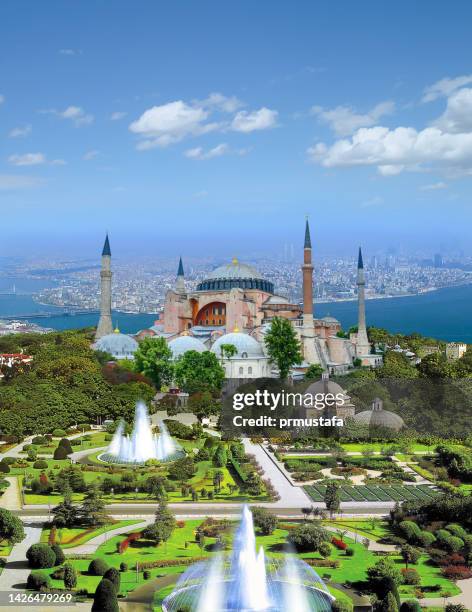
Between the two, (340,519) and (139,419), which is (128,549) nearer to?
(340,519)

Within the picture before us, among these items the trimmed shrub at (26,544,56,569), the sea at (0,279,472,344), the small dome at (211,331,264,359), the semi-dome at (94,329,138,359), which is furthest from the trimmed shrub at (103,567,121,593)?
the sea at (0,279,472,344)

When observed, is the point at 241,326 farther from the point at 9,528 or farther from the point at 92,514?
the point at 9,528

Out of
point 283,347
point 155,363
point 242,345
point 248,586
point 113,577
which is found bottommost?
point 248,586

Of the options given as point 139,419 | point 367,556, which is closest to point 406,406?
point 139,419

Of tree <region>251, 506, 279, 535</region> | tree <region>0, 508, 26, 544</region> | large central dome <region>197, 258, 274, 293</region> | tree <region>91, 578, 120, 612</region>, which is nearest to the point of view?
tree <region>91, 578, 120, 612</region>

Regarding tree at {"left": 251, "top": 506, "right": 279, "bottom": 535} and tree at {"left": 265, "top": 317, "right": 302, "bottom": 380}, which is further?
tree at {"left": 265, "top": 317, "right": 302, "bottom": 380}

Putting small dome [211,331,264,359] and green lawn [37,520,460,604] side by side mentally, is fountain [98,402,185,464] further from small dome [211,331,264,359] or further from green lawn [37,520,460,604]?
small dome [211,331,264,359]

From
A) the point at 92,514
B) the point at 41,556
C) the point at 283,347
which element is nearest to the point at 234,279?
the point at 283,347
